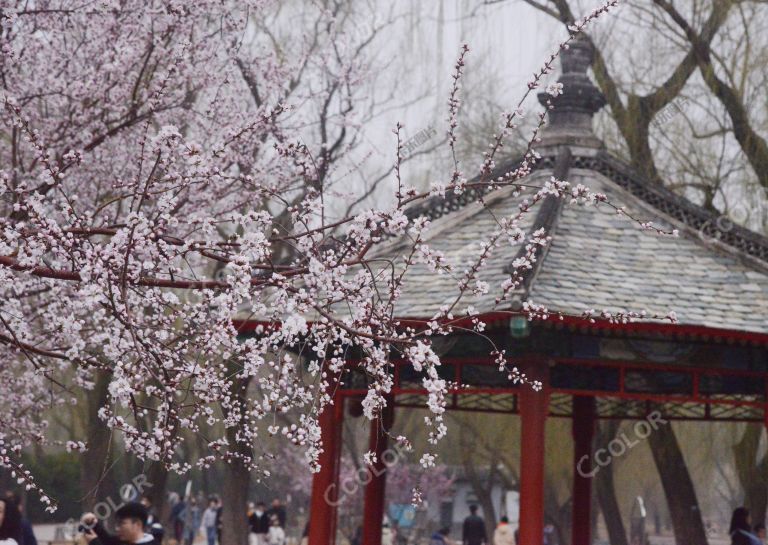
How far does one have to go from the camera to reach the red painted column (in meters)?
15.0

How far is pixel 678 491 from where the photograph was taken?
17.9m

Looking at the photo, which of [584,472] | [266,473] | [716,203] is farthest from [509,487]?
[266,473]

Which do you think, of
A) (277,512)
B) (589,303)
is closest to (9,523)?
(589,303)

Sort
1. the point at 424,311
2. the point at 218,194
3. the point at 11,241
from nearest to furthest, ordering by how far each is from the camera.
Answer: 1. the point at 11,241
2. the point at 424,311
3. the point at 218,194

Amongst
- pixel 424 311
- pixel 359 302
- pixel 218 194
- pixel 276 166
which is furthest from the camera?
pixel 276 166

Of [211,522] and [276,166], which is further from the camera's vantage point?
[211,522]

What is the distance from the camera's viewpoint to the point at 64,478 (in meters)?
37.6

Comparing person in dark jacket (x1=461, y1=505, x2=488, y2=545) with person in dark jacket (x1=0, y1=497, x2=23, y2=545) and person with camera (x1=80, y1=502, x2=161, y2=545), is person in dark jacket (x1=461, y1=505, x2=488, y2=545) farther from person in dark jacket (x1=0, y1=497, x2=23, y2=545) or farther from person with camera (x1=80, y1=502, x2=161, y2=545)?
person with camera (x1=80, y1=502, x2=161, y2=545)

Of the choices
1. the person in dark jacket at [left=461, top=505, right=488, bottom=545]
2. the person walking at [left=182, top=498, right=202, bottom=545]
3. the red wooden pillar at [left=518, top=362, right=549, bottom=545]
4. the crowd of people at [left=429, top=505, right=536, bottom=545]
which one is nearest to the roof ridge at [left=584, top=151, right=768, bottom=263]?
the red wooden pillar at [left=518, top=362, right=549, bottom=545]

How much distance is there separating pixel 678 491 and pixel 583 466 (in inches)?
140

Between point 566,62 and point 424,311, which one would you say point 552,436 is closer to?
point 566,62

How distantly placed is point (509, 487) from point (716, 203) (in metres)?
16.4

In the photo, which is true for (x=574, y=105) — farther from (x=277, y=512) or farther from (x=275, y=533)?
(x=277, y=512)

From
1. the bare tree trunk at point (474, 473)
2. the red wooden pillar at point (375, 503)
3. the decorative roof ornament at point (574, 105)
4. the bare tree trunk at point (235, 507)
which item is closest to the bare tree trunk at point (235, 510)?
the bare tree trunk at point (235, 507)
